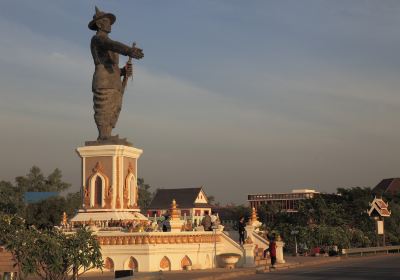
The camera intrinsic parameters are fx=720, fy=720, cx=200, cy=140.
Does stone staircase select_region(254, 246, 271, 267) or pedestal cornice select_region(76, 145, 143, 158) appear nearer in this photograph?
pedestal cornice select_region(76, 145, 143, 158)

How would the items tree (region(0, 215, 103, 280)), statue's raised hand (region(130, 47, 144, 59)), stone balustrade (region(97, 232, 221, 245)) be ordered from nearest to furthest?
tree (region(0, 215, 103, 280)) → stone balustrade (region(97, 232, 221, 245)) → statue's raised hand (region(130, 47, 144, 59))

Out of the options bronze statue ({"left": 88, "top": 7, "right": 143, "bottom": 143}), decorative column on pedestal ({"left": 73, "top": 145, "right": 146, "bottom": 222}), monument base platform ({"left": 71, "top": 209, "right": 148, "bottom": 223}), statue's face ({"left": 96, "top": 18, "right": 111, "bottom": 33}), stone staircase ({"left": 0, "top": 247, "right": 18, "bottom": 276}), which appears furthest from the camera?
statue's face ({"left": 96, "top": 18, "right": 111, "bottom": 33})

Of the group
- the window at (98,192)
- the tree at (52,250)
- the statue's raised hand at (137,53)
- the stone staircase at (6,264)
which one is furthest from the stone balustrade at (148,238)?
the tree at (52,250)

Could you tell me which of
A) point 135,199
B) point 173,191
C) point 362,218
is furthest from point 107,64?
point 173,191

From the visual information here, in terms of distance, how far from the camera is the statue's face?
3450cm

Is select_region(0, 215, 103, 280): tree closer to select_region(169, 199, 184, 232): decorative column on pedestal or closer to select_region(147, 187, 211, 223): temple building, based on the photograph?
select_region(169, 199, 184, 232): decorative column on pedestal

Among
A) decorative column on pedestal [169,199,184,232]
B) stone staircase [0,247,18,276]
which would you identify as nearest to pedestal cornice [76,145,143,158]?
decorative column on pedestal [169,199,184,232]

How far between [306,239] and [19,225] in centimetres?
2859

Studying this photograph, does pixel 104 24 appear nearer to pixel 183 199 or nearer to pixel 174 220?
pixel 174 220

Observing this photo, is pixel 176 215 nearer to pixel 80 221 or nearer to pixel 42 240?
pixel 80 221

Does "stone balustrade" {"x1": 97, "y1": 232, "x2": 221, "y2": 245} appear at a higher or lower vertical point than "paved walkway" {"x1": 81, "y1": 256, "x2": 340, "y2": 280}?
higher

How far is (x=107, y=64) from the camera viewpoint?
3444 cm

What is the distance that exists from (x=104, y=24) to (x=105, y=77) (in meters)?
2.59

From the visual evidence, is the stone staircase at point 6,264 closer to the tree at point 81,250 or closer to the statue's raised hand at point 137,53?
the tree at point 81,250
